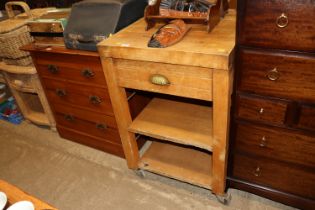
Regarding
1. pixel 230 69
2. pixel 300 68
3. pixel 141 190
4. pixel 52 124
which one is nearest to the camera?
pixel 300 68

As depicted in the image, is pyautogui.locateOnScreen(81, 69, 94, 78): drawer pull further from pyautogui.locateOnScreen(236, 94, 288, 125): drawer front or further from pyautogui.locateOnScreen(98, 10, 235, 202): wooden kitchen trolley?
pyautogui.locateOnScreen(236, 94, 288, 125): drawer front

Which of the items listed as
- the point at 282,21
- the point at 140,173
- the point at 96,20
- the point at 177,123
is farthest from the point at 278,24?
the point at 140,173

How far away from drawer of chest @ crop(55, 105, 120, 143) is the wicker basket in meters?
0.41

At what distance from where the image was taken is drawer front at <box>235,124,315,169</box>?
3.50 feet

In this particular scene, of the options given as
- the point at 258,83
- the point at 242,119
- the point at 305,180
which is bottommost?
the point at 305,180

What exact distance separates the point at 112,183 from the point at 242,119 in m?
0.87

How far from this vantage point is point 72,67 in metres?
1.49

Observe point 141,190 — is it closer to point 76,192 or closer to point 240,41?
point 76,192

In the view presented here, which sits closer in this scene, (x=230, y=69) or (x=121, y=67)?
(x=230, y=69)

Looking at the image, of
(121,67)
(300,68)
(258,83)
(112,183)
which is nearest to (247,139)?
(258,83)

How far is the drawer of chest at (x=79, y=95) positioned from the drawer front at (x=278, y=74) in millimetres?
788

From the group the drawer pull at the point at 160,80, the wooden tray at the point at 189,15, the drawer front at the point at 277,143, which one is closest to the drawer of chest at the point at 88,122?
the drawer pull at the point at 160,80

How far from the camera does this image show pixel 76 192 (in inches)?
61.4

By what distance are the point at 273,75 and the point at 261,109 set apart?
162 mm
